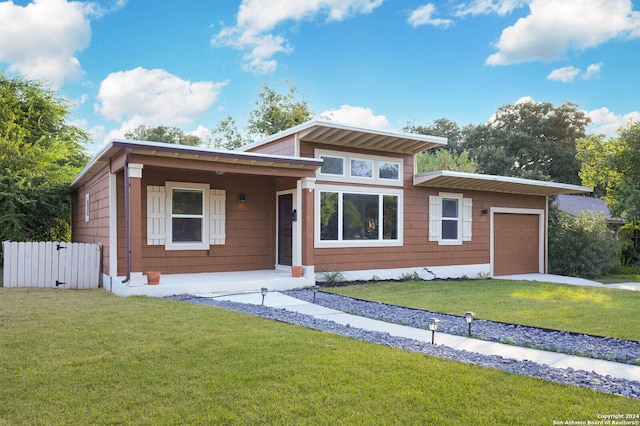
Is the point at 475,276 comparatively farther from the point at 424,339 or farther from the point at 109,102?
the point at 109,102

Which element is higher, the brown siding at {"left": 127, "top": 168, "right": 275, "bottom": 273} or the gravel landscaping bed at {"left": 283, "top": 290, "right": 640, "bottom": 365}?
the brown siding at {"left": 127, "top": 168, "right": 275, "bottom": 273}

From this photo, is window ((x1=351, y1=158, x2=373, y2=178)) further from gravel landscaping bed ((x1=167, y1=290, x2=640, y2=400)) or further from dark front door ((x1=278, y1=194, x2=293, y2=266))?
gravel landscaping bed ((x1=167, y1=290, x2=640, y2=400))

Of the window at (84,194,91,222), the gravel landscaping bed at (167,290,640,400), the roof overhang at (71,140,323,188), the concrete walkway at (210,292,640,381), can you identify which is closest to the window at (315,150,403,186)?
the roof overhang at (71,140,323,188)

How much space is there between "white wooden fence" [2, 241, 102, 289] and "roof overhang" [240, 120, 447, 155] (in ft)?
Result: 15.5

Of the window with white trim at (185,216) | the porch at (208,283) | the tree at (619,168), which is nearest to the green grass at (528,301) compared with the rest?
the porch at (208,283)

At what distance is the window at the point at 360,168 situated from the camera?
10.4 meters

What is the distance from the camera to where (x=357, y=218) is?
1075 cm

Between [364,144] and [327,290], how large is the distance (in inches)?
140

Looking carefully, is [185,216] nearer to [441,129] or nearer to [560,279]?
[560,279]

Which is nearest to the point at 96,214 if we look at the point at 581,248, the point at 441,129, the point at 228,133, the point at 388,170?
the point at 388,170

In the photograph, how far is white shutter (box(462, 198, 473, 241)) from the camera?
489 inches

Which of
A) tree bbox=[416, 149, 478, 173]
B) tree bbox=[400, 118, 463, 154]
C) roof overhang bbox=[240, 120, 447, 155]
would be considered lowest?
roof overhang bbox=[240, 120, 447, 155]

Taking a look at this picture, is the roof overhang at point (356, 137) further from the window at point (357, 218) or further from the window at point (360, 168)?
the window at point (357, 218)

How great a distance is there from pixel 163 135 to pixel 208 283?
26.1 metres
